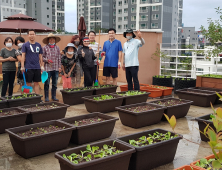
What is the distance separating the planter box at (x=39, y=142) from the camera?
3.15 meters

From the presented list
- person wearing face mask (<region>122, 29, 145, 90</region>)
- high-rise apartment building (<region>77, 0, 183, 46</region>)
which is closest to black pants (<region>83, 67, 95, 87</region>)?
person wearing face mask (<region>122, 29, 145, 90</region>)

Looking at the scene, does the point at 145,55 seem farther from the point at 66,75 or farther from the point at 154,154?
the point at 154,154

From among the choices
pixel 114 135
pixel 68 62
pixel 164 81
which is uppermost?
pixel 68 62

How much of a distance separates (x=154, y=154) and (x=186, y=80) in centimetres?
478

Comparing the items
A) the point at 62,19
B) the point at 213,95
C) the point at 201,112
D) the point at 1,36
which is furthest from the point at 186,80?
the point at 62,19

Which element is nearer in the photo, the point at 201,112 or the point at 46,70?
the point at 201,112

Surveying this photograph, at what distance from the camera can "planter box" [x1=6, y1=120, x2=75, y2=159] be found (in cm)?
315

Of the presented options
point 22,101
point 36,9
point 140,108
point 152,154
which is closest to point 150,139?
point 152,154

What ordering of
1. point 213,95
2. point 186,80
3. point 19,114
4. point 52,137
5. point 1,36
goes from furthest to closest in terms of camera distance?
1. point 1,36
2. point 186,80
3. point 213,95
4. point 19,114
5. point 52,137

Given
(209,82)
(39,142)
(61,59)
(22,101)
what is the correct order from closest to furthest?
1. (39,142)
2. (22,101)
3. (61,59)
4. (209,82)

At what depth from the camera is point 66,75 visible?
6.69 meters

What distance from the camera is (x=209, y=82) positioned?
23.0 feet

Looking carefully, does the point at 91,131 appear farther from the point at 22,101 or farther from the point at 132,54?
the point at 132,54

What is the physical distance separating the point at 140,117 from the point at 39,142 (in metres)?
1.76
